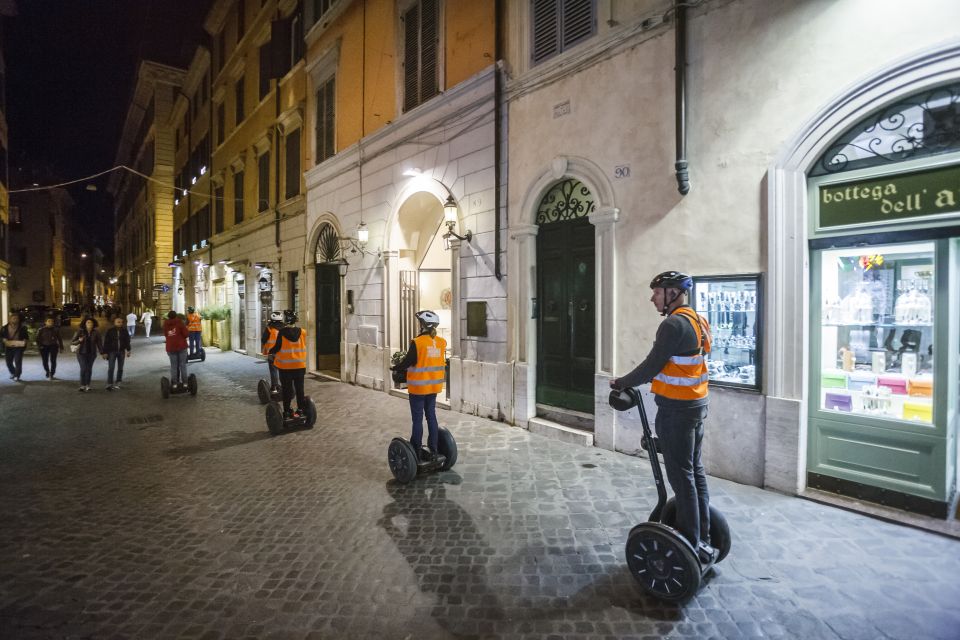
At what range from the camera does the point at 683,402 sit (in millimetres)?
3084

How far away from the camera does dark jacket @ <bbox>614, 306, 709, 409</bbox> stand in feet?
10.2

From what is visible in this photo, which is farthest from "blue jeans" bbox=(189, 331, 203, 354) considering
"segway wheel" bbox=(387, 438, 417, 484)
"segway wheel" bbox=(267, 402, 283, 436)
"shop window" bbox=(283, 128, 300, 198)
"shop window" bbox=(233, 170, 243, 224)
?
"segway wheel" bbox=(387, 438, 417, 484)

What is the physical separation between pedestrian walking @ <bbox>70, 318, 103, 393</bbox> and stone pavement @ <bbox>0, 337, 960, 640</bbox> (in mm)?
5019

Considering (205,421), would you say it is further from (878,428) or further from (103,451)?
(878,428)

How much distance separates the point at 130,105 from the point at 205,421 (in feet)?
132

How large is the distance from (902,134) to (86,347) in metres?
14.3

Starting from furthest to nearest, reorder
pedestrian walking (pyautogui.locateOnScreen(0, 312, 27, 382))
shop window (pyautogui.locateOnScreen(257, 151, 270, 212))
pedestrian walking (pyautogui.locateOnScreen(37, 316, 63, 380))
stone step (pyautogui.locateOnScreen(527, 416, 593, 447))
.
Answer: shop window (pyautogui.locateOnScreen(257, 151, 270, 212)), pedestrian walking (pyautogui.locateOnScreen(37, 316, 63, 380)), pedestrian walking (pyautogui.locateOnScreen(0, 312, 27, 382)), stone step (pyautogui.locateOnScreen(527, 416, 593, 447))

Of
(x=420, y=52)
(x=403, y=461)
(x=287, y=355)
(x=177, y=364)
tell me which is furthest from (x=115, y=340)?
(x=403, y=461)

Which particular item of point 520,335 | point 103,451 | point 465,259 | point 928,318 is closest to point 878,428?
point 928,318

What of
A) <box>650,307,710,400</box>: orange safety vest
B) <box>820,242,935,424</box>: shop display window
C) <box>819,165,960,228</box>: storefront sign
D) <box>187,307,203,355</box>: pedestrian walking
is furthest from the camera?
<box>187,307,203,355</box>: pedestrian walking

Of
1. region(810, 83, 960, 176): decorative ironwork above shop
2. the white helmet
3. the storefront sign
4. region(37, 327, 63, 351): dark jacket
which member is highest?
region(810, 83, 960, 176): decorative ironwork above shop

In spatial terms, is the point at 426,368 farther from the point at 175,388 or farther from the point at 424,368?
the point at 175,388

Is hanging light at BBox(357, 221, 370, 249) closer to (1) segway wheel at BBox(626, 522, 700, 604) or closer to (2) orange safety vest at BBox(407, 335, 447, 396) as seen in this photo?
(2) orange safety vest at BBox(407, 335, 447, 396)

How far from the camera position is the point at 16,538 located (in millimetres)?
4000
